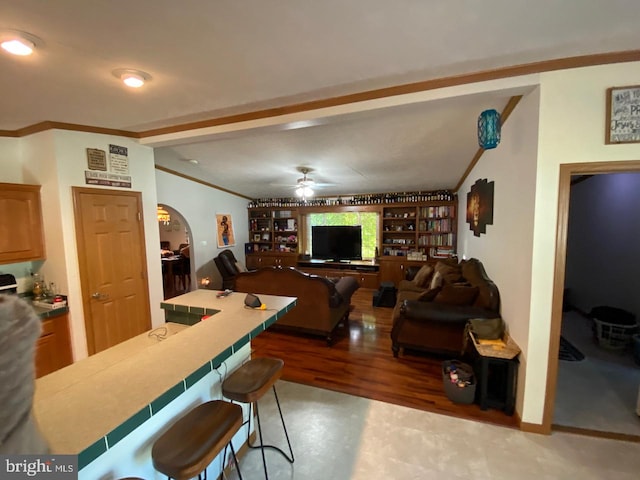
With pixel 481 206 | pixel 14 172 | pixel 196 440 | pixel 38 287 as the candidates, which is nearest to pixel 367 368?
pixel 196 440

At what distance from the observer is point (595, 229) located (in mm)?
4203

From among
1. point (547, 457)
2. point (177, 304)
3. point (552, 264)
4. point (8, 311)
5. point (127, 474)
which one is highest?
point (8, 311)

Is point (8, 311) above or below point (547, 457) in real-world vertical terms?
above

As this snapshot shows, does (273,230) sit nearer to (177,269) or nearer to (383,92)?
(177,269)

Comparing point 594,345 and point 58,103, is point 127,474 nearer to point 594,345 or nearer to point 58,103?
point 58,103

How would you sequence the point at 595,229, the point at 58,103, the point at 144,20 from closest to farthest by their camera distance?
1. the point at 144,20
2. the point at 58,103
3. the point at 595,229

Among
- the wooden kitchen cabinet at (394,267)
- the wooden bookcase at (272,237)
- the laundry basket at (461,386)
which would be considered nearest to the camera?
the laundry basket at (461,386)

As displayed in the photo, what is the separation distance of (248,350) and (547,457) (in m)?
2.17

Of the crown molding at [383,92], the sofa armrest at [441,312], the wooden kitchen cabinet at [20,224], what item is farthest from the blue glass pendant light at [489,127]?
the wooden kitchen cabinet at [20,224]

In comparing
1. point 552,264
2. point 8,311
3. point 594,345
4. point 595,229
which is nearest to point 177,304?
point 8,311

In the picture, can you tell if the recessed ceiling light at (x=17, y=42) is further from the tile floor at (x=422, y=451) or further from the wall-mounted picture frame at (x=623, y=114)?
the wall-mounted picture frame at (x=623, y=114)

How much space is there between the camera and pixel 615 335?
3203mm

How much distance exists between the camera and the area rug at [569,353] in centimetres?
304

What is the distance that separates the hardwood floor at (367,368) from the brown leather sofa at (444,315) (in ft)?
0.78
